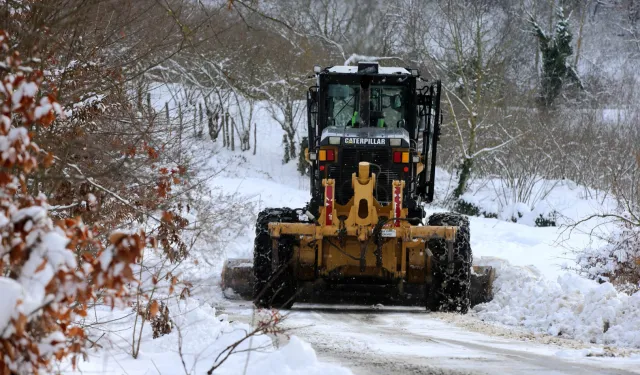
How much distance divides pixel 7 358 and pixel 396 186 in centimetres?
756

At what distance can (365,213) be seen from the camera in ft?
35.4

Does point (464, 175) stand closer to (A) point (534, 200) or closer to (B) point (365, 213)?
(A) point (534, 200)

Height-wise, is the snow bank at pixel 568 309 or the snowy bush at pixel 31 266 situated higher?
the snowy bush at pixel 31 266

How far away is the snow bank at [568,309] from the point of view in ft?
29.9

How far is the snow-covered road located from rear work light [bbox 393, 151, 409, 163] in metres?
1.98

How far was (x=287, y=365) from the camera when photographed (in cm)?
625

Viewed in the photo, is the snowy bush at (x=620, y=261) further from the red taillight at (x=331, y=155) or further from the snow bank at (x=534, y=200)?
the snow bank at (x=534, y=200)

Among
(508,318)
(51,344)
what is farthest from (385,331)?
(51,344)

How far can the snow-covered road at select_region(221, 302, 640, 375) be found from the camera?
23.6ft

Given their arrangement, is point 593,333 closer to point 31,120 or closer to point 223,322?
point 223,322

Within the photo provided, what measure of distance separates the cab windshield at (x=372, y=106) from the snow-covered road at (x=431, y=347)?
8.20 feet

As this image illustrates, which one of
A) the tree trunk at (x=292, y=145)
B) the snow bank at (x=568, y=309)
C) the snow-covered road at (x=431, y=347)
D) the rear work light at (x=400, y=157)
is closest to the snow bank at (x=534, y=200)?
the tree trunk at (x=292, y=145)

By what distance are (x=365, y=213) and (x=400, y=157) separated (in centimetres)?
91

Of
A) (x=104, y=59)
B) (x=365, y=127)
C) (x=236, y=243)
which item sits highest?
(x=104, y=59)
